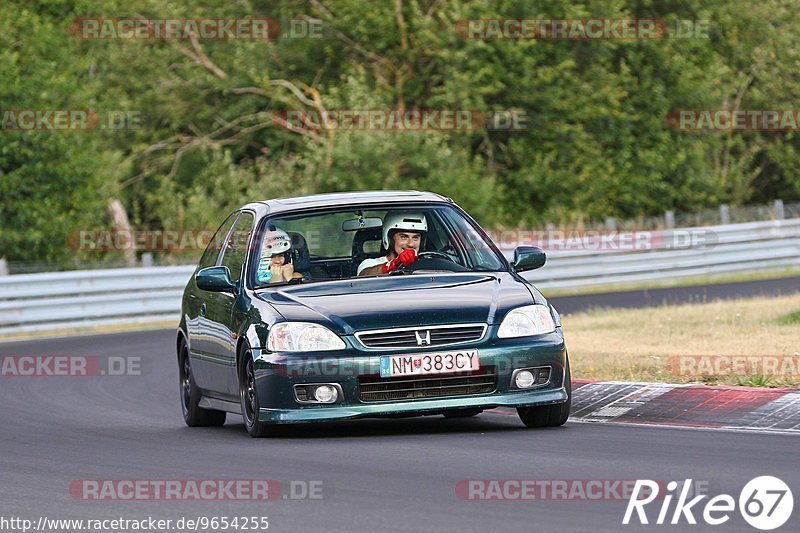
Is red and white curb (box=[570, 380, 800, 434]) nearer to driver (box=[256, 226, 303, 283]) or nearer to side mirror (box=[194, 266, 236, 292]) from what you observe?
driver (box=[256, 226, 303, 283])

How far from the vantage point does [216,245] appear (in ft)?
42.8

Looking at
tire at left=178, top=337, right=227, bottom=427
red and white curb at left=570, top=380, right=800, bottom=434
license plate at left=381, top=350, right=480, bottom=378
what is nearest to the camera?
license plate at left=381, top=350, right=480, bottom=378

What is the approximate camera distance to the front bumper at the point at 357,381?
1027 cm

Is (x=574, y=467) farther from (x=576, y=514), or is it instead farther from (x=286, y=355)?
(x=286, y=355)

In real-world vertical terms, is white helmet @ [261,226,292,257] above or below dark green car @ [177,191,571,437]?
above

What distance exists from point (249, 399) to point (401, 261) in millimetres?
1443

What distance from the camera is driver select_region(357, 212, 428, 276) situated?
1159 cm

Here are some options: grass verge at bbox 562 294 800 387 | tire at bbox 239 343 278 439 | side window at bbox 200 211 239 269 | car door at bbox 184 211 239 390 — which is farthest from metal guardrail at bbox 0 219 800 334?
tire at bbox 239 343 278 439

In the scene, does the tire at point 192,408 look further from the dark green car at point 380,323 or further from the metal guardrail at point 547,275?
the metal guardrail at point 547,275

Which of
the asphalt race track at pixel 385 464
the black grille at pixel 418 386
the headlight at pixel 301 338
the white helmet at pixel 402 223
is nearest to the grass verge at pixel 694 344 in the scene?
the asphalt race track at pixel 385 464

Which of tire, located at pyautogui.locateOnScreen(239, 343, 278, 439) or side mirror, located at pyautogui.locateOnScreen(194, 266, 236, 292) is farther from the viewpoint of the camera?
side mirror, located at pyautogui.locateOnScreen(194, 266, 236, 292)

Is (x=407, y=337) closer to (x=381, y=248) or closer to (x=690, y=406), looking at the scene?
(x=381, y=248)

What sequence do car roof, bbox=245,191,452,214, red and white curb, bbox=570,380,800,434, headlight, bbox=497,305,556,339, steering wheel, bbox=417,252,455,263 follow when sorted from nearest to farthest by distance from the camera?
headlight, bbox=497,305,556,339
red and white curb, bbox=570,380,800,434
steering wheel, bbox=417,252,455,263
car roof, bbox=245,191,452,214

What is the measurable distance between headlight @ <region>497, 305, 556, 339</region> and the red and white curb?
3.75 ft
